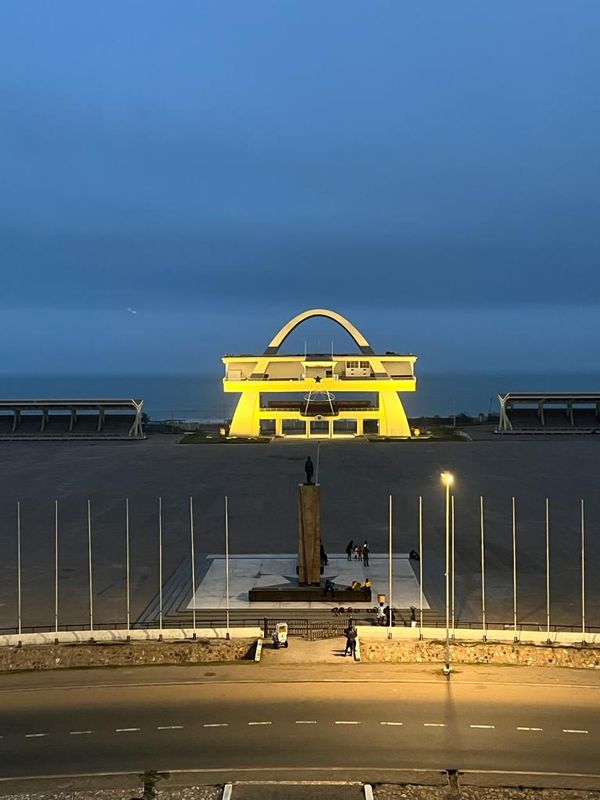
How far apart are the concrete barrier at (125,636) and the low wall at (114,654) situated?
21cm

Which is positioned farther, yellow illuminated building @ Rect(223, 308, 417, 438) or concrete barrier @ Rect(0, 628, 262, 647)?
yellow illuminated building @ Rect(223, 308, 417, 438)

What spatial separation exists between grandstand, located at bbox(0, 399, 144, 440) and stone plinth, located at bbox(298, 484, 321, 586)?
52943 millimetres

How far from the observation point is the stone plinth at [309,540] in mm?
25391

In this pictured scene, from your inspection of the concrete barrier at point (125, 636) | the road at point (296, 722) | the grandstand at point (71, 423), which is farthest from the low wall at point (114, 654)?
the grandstand at point (71, 423)

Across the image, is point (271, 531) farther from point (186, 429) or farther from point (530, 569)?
point (186, 429)

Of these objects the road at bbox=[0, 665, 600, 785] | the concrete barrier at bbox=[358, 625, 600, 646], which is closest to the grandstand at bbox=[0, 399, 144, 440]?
the concrete barrier at bbox=[358, 625, 600, 646]

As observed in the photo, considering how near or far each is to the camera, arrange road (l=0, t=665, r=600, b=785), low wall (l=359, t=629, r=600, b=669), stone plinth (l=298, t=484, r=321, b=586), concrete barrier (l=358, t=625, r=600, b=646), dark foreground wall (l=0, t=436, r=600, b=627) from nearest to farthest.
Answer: road (l=0, t=665, r=600, b=785)
low wall (l=359, t=629, r=600, b=669)
concrete barrier (l=358, t=625, r=600, b=646)
stone plinth (l=298, t=484, r=321, b=586)
dark foreground wall (l=0, t=436, r=600, b=627)

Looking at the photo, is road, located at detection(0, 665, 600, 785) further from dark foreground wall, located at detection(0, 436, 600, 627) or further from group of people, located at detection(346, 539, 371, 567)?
group of people, located at detection(346, 539, 371, 567)

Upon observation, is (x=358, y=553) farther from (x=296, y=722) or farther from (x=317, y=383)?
(x=317, y=383)

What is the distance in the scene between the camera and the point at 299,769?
1427 centimetres

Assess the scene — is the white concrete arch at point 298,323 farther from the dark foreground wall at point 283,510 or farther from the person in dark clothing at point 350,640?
the person in dark clothing at point 350,640

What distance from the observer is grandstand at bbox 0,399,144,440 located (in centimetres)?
7738

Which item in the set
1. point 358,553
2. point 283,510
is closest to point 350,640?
point 358,553

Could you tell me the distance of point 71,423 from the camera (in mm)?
80125
